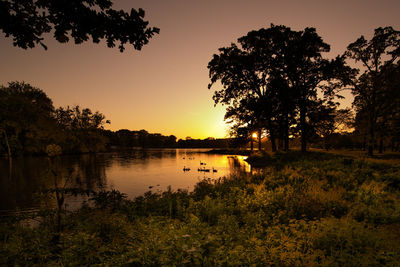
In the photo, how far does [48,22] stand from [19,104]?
5183 centimetres

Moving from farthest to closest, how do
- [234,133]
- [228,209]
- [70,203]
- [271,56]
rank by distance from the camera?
[234,133], [271,56], [70,203], [228,209]

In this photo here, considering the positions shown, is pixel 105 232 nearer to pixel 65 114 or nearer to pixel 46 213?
pixel 46 213

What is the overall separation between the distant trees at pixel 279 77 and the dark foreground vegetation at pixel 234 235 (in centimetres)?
1792

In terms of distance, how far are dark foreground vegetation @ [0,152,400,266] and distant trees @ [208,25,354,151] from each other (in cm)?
1792

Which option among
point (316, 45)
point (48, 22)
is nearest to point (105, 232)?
point (48, 22)

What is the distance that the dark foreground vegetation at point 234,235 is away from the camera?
170 inches

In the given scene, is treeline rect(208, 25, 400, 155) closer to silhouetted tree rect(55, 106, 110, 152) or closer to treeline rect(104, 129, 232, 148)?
silhouetted tree rect(55, 106, 110, 152)

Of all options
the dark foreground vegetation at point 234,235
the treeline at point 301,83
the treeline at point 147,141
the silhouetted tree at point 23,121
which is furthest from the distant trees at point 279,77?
the treeline at point 147,141

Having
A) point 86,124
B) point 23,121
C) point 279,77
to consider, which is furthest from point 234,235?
point 86,124

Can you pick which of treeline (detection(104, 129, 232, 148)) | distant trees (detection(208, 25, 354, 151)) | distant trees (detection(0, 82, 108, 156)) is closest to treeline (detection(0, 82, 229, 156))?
distant trees (detection(0, 82, 108, 156))

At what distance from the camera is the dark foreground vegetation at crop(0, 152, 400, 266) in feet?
14.2

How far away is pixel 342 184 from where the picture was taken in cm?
1109

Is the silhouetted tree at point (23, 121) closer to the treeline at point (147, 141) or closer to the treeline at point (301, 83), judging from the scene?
the treeline at point (301, 83)

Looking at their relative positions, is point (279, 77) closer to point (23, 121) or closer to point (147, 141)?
point (23, 121)
